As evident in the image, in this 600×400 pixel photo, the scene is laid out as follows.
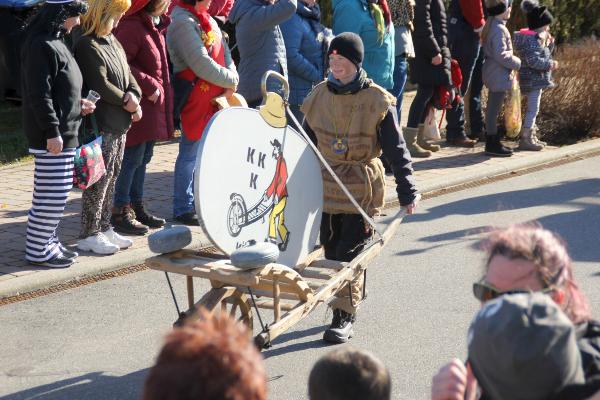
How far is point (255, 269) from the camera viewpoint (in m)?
4.47

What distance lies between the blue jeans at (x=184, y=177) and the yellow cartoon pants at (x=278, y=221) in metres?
2.94

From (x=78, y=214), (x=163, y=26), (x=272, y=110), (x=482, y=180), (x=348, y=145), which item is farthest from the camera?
(x=482, y=180)

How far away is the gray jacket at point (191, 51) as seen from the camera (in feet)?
25.0

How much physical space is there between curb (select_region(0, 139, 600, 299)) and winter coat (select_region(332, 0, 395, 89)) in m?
1.16

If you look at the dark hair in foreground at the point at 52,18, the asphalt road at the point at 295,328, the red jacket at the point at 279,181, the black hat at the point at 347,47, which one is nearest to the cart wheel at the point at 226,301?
the asphalt road at the point at 295,328

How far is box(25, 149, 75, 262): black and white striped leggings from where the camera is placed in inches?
263

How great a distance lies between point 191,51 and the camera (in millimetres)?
7672

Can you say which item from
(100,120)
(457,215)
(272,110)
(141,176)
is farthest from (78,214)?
(272,110)

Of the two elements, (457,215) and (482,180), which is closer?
(457,215)

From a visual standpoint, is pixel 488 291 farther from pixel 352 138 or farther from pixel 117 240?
pixel 117 240

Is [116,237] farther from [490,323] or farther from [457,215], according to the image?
[490,323]

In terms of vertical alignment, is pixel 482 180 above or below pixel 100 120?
below

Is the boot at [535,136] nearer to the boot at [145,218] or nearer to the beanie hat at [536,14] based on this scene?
the beanie hat at [536,14]

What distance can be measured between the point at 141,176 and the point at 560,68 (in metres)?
6.15
